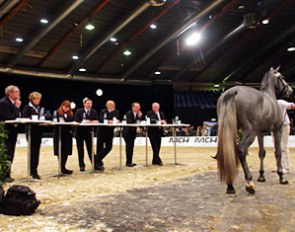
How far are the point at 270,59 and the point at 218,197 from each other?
19306mm

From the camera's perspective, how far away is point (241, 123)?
4.54 meters

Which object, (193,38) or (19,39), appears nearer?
(19,39)

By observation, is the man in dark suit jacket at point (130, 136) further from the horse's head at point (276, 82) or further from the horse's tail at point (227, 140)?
the horse's tail at point (227, 140)

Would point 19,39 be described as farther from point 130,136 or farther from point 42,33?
point 130,136

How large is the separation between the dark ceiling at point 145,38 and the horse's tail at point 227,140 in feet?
27.4

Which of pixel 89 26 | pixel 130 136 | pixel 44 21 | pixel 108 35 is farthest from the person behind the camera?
pixel 108 35

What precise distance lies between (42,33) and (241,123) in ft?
40.6

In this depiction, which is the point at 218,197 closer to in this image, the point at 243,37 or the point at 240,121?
the point at 240,121

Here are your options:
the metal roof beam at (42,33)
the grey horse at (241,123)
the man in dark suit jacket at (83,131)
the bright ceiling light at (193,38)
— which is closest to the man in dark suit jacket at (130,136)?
the man in dark suit jacket at (83,131)

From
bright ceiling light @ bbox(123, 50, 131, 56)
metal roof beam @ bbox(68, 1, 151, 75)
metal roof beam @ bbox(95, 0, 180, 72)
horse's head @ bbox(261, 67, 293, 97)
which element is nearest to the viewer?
horse's head @ bbox(261, 67, 293, 97)

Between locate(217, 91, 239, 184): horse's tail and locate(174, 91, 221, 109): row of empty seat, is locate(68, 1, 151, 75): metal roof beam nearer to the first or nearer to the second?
locate(174, 91, 221, 109): row of empty seat

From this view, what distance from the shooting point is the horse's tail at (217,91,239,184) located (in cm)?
410

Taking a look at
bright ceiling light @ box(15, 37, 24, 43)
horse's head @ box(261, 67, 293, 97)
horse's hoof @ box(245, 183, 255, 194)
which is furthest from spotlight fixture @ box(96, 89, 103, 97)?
horse's hoof @ box(245, 183, 255, 194)

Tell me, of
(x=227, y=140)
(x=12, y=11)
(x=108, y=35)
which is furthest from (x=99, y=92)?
(x=227, y=140)
